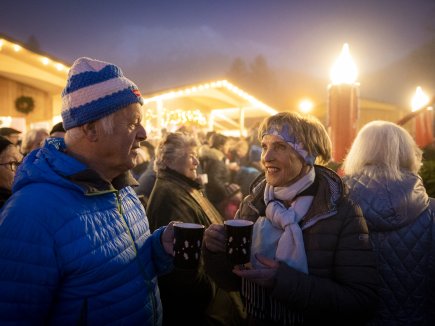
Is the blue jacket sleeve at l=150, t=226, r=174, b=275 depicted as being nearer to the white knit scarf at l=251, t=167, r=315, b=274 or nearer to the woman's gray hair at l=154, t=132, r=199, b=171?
the white knit scarf at l=251, t=167, r=315, b=274

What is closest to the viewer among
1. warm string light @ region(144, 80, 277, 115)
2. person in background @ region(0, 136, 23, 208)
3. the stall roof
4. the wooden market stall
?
person in background @ region(0, 136, 23, 208)

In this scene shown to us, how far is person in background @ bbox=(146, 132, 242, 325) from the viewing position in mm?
3258

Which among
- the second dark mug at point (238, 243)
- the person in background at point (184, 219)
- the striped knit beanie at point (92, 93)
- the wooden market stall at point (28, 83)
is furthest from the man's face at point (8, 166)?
the wooden market stall at point (28, 83)

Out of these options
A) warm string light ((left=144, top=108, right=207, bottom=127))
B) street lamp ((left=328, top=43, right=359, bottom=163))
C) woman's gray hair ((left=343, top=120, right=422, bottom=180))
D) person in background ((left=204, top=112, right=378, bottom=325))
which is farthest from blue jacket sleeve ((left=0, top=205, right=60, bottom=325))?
warm string light ((left=144, top=108, right=207, bottom=127))

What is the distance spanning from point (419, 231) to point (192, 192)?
2151 mm

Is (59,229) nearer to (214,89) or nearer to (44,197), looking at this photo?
(44,197)

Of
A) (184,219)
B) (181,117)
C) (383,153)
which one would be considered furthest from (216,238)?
(181,117)

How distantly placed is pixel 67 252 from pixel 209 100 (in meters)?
16.7

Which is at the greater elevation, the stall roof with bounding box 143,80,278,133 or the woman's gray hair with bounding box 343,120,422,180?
the stall roof with bounding box 143,80,278,133

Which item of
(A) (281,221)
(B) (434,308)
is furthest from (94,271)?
(B) (434,308)

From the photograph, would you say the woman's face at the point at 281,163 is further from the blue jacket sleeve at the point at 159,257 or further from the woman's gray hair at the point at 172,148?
the woman's gray hair at the point at 172,148

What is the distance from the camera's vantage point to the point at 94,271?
69.8 inches

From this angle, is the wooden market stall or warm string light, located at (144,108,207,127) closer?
the wooden market stall

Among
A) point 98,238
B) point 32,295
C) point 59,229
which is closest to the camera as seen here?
point 32,295
